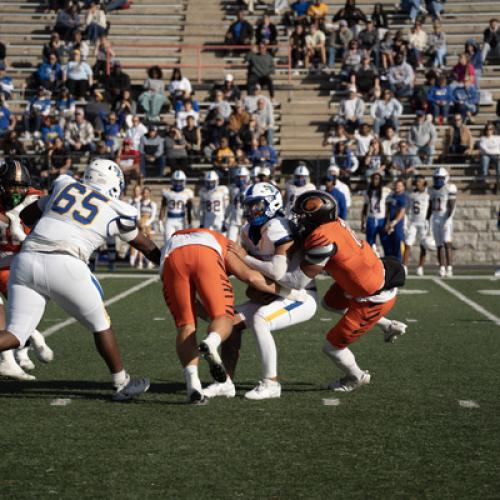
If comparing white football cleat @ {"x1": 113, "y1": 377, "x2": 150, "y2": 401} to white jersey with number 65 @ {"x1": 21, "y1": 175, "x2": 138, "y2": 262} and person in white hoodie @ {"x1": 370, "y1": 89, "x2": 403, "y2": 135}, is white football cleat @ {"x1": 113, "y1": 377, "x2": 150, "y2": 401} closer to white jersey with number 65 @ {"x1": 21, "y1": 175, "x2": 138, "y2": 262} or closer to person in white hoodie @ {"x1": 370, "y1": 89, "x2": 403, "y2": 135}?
white jersey with number 65 @ {"x1": 21, "y1": 175, "x2": 138, "y2": 262}

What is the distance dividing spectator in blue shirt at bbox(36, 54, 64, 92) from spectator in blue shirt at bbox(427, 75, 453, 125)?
8005 millimetres

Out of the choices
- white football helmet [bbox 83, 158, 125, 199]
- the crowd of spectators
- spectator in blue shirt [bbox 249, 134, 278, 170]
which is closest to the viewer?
white football helmet [bbox 83, 158, 125, 199]

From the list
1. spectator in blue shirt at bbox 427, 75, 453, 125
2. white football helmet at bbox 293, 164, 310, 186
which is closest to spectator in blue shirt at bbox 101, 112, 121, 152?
white football helmet at bbox 293, 164, 310, 186

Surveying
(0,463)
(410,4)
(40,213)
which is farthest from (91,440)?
(410,4)

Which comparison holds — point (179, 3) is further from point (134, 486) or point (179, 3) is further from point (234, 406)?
point (134, 486)

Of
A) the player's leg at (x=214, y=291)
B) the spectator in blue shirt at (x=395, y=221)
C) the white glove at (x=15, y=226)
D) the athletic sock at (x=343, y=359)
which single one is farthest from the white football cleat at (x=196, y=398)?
the spectator in blue shirt at (x=395, y=221)

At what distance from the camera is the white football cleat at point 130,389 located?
6414 mm

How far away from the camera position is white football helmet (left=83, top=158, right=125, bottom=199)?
21.0ft

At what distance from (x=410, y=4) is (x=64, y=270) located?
2100 cm

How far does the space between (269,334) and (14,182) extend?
2127 millimetres

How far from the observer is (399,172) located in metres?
20.9

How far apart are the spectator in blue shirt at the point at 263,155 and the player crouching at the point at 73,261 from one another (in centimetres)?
1470

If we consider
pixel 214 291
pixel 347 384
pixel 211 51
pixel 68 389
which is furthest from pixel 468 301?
pixel 211 51

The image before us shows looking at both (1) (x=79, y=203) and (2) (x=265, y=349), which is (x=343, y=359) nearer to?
(2) (x=265, y=349)
